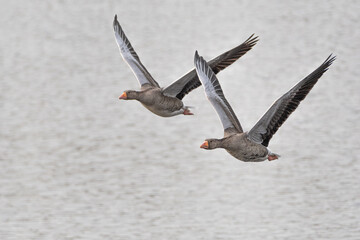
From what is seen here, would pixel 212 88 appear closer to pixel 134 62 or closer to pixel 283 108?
pixel 283 108

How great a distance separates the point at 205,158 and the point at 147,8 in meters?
28.1

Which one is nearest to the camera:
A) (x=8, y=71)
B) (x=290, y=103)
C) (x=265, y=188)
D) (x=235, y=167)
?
(x=290, y=103)

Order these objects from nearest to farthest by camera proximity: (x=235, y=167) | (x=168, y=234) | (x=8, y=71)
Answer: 1. (x=168, y=234)
2. (x=235, y=167)
3. (x=8, y=71)

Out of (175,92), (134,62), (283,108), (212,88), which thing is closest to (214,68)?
(175,92)

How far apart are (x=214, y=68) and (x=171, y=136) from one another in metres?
17.3

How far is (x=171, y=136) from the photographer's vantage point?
34406 mm

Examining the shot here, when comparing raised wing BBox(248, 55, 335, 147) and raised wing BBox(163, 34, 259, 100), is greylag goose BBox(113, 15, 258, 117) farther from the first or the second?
raised wing BBox(248, 55, 335, 147)

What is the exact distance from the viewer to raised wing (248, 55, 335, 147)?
601 inches

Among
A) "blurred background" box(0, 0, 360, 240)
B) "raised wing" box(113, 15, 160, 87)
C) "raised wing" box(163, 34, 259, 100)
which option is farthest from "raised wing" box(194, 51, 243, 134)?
"blurred background" box(0, 0, 360, 240)

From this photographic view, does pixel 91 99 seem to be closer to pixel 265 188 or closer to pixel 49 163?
pixel 49 163

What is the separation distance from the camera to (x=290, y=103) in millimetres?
15438

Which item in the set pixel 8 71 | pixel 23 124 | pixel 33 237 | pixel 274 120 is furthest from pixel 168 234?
pixel 8 71

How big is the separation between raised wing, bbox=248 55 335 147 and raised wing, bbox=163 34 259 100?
187 cm

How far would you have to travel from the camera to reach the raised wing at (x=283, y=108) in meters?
15.3
